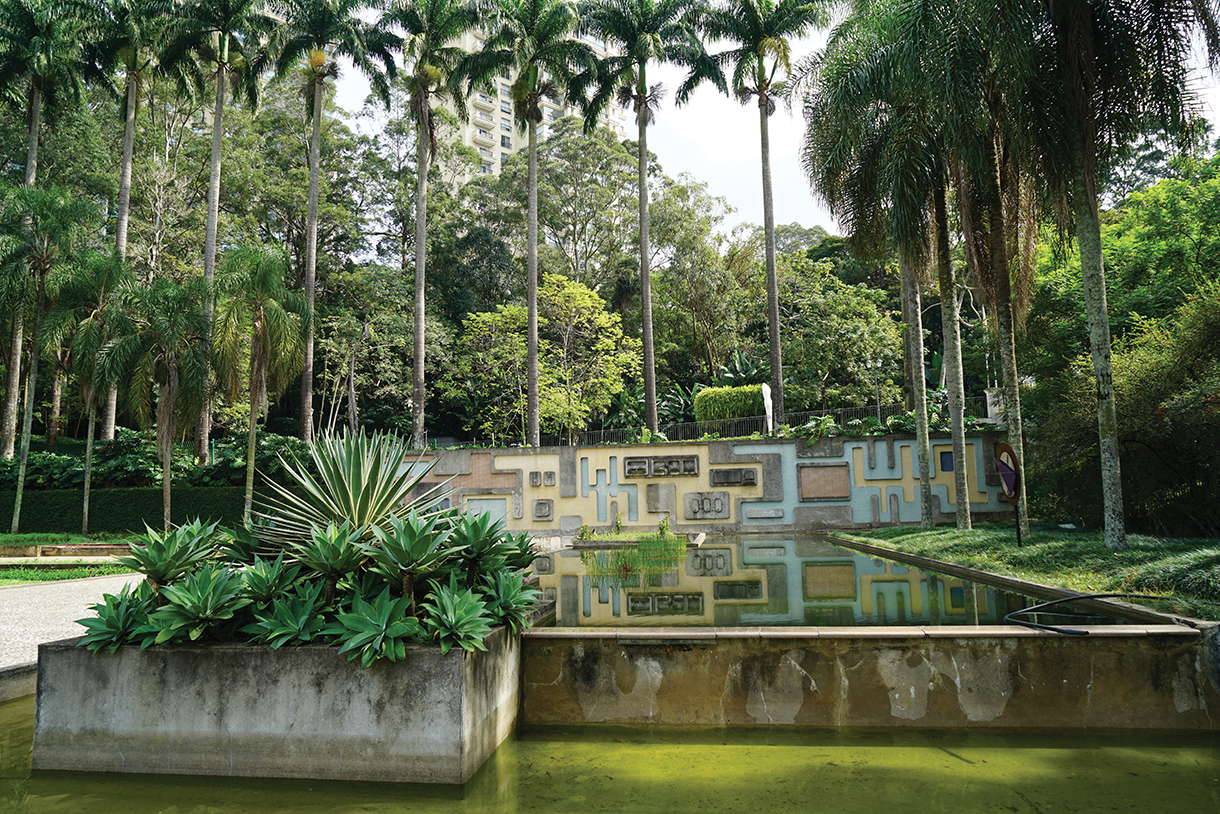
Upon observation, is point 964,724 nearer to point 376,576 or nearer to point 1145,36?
point 376,576

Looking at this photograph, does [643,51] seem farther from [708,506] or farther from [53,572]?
[53,572]

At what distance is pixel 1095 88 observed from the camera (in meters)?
9.79

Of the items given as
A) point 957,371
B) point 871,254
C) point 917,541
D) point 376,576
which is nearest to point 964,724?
point 376,576

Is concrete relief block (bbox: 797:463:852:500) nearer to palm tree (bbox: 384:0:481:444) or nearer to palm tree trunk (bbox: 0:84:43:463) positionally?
palm tree (bbox: 384:0:481:444)

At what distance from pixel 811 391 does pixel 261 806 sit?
2441 centimetres

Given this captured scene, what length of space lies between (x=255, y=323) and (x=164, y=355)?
3.36 metres

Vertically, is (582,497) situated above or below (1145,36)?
below

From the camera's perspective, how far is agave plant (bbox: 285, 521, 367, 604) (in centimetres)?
409

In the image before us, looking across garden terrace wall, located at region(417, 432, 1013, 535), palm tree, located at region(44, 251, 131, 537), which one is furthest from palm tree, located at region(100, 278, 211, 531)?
garden terrace wall, located at region(417, 432, 1013, 535)

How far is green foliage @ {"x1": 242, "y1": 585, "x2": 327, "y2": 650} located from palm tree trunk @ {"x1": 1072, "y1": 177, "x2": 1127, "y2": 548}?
9486 millimetres

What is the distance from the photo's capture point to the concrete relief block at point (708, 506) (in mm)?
19219

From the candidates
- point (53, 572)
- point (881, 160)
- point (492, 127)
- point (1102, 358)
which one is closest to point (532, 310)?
point (881, 160)

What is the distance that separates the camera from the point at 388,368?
29688 mm

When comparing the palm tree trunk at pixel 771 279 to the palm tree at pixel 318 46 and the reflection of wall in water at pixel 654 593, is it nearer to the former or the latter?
the reflection of wall in water at pixel 654 593
